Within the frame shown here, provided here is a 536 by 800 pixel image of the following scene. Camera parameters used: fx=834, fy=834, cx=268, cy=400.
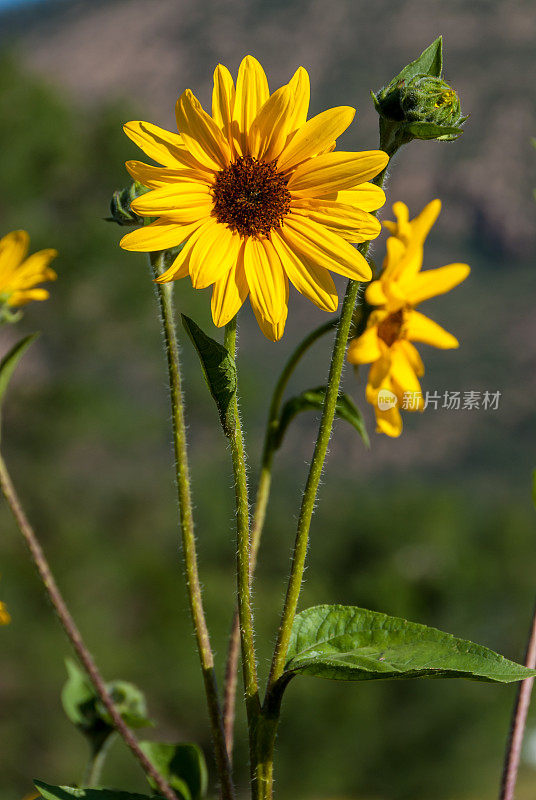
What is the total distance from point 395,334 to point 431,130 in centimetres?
19

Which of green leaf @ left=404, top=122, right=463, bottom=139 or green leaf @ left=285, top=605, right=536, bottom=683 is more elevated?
green leaf @ left=404, top=122, right=463, bottom=139

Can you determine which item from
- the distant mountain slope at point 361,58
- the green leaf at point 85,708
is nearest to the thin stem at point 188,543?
the green leaf at point 85,708

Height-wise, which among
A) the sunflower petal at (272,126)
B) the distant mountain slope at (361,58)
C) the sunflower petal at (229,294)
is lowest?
the sunflower petal at (229,294)

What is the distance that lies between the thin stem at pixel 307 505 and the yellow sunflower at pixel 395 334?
125 mm

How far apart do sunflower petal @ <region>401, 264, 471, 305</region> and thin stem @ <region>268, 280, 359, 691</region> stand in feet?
0.55

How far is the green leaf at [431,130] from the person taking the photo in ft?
1.51

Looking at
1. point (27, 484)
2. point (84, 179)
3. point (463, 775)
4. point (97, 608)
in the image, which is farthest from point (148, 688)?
point (84, 179)

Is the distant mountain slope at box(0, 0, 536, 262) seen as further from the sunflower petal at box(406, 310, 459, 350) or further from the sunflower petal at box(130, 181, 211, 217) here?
the sunflower petal at box(130, 181, 211, 217)

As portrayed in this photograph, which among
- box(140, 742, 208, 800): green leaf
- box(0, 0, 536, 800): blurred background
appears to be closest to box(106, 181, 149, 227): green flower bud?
box(140, 742, 208, 800): green leaf

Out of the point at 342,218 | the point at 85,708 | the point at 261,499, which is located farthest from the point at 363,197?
the point at 85,708

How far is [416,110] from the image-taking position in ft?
1.56

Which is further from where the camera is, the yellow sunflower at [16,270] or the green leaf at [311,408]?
the yellow sunflower at [16,270]

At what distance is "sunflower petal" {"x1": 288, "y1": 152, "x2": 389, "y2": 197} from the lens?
447 mm

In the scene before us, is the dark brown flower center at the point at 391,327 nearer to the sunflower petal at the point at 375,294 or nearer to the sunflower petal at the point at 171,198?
the sunflower petal at the point at 375,294
